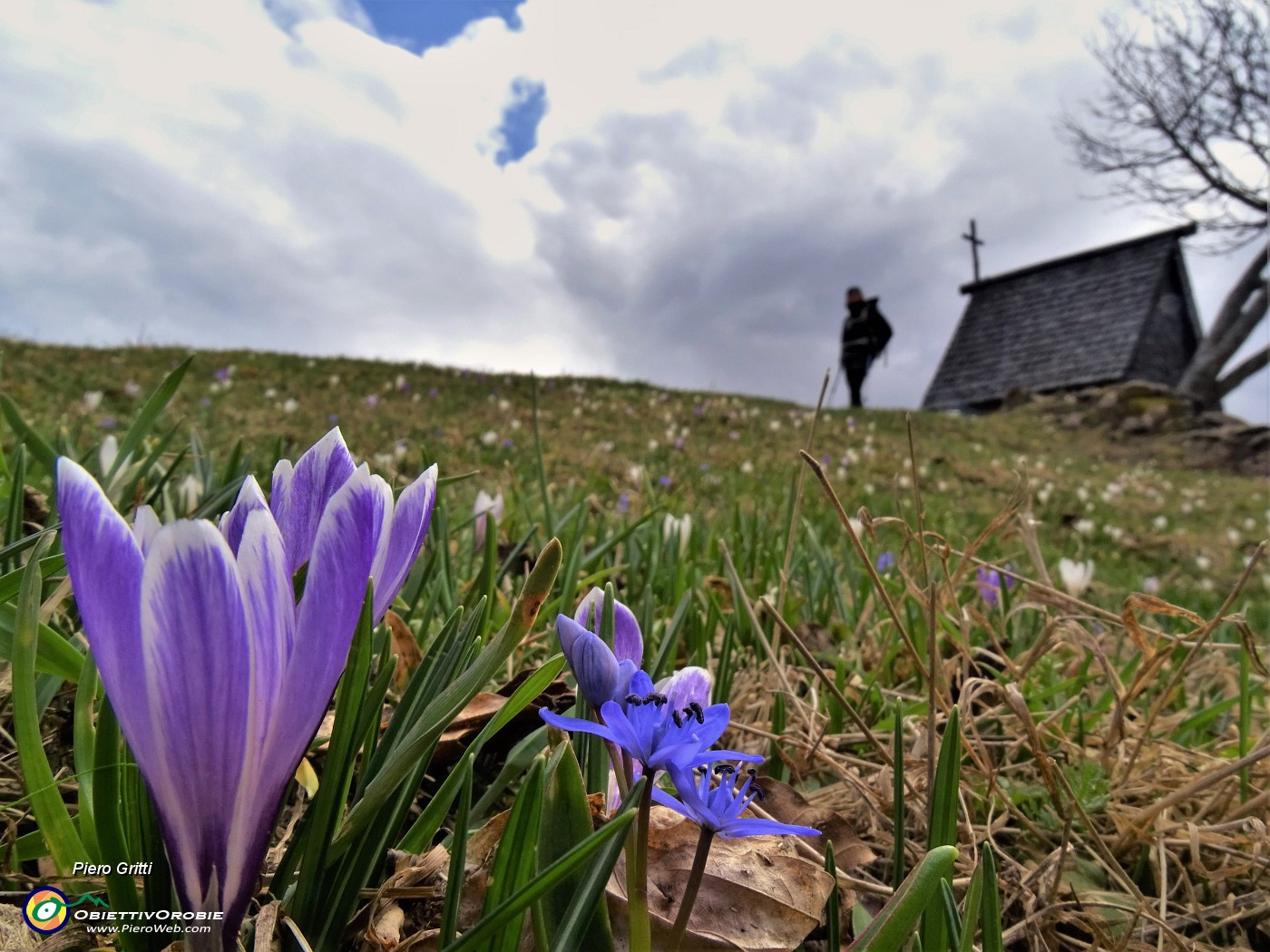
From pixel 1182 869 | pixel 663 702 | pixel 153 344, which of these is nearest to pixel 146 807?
pixel 663 702

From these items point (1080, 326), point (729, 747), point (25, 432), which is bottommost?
point (729, 747)

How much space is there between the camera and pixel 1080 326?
25812 millimetres

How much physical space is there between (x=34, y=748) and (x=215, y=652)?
369 millimetres

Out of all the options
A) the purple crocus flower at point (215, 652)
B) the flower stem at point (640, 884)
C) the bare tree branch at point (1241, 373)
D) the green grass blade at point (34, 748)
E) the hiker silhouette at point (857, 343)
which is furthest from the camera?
the bare tree branch at point (1241, 373)

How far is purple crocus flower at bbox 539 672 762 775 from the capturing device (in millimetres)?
512

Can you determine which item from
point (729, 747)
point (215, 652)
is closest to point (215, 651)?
point (215, 652)

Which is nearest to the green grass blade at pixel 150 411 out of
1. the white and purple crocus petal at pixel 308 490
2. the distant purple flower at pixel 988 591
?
the white and purple crocus petal at pixel 308 490

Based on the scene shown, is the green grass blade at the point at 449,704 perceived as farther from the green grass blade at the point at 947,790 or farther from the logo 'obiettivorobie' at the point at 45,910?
the green grass blade at the point at 947,790

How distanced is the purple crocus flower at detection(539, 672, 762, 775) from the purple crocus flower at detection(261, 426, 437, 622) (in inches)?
7.1

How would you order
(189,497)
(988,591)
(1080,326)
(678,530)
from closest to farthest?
(189,497), (678,530), (988,591), (1080,326)

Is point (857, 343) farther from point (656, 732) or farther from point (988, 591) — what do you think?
point (656, 732)

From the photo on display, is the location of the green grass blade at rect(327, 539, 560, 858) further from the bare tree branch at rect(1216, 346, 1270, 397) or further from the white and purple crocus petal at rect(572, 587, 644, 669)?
the bare tree branch at rect(1216, 346, 1270, 397)

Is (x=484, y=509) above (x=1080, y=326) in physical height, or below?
below

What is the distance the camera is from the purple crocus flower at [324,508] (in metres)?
0.60
